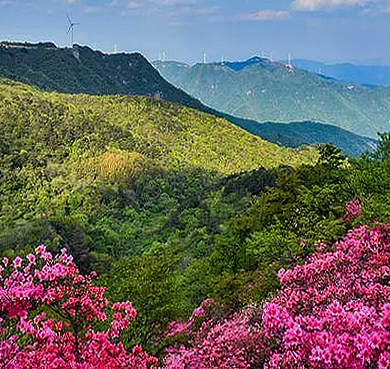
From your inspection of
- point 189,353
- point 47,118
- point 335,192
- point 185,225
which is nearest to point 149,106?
point 47,118

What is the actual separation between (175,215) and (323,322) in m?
101

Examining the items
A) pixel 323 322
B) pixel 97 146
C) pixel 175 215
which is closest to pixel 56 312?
pixel 323 322

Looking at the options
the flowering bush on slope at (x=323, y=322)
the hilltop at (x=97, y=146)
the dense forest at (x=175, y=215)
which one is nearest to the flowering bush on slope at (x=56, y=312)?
the dense forest at (x=175, y=215)

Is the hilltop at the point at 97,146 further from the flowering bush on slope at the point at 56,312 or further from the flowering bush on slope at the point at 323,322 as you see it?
the flowering bush on slope at the point at 323,322

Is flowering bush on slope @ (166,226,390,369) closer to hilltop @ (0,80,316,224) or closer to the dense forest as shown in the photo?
the dense forest

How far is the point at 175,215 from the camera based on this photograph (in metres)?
108

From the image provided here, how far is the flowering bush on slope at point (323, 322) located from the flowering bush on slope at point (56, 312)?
6.23 ft

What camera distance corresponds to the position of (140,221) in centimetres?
11269

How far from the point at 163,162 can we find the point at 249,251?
122 meters

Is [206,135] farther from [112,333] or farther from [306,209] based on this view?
[112,333]

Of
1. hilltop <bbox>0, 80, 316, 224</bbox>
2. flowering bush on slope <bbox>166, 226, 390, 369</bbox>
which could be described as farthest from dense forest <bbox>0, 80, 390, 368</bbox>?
hilltop <bbox>0, 80, 316, 224</bbox>

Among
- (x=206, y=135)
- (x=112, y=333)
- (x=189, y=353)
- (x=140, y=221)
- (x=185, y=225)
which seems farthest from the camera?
(x=206, y=135)

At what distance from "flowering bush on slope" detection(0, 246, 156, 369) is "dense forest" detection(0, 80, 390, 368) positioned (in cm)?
8

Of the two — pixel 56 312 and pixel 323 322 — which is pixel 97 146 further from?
pixel 323 322
